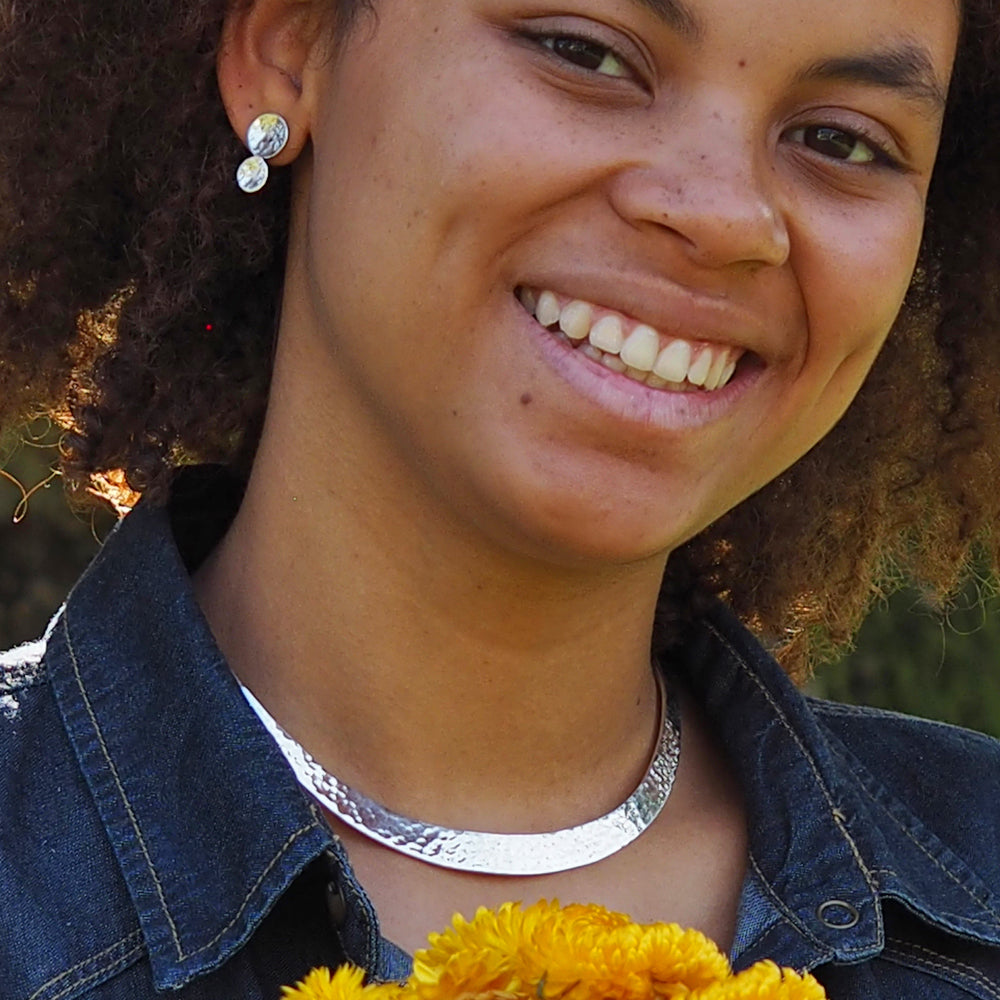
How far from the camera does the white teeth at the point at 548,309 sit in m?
2.02

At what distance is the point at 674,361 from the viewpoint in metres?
2.08

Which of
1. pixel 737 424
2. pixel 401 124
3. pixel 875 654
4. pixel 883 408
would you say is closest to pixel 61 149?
pixel 401 124

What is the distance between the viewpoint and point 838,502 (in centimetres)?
290

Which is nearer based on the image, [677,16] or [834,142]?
[677,16]

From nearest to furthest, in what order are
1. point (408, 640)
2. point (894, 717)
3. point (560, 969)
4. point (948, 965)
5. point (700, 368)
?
point (560, 969) → point (700, 368) → point (408, 640) → point (948, 965) → point (894, 717)

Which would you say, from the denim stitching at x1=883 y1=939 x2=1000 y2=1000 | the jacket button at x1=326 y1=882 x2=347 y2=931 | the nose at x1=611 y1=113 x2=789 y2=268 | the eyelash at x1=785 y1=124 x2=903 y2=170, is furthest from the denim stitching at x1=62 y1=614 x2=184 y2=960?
the eyelash at x1=785 y1=124 x2=903 y2=170

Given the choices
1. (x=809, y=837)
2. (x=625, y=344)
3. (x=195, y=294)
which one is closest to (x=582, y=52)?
(x=625, y=344)

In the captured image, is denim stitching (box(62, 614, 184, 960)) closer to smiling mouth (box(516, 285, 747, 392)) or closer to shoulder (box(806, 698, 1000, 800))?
smiling mouth (box(516, 285, 747, 392))

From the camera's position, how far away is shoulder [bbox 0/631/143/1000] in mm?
1885

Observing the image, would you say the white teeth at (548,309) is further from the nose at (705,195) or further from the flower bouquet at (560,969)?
the flower bouquet at (560,969)

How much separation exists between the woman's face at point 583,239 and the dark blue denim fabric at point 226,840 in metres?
0.36

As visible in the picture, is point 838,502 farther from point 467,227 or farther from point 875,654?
point 875,654

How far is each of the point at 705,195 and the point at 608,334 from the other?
0.18 metres

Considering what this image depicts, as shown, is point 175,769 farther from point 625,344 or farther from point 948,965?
point 948,965
